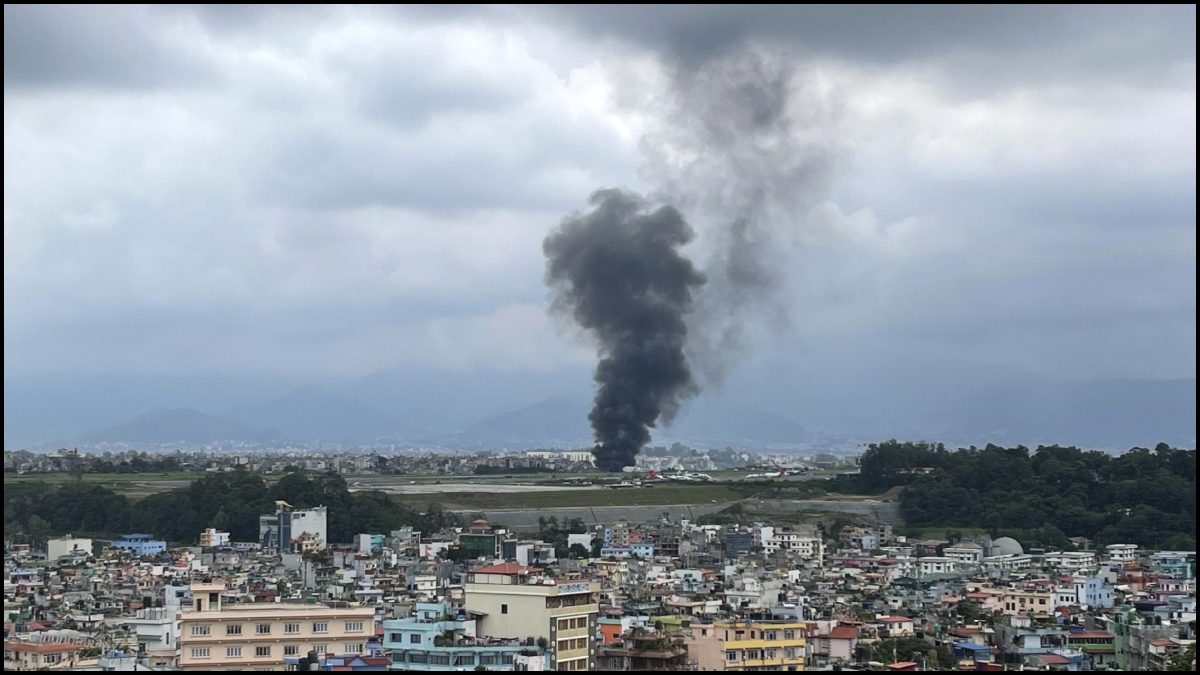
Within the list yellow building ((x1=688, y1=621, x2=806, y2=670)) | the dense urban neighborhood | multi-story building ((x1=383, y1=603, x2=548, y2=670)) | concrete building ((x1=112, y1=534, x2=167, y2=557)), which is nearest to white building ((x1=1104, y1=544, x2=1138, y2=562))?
the dense urban neighborhood

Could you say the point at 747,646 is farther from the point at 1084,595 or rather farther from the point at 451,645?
the point at 1084,595

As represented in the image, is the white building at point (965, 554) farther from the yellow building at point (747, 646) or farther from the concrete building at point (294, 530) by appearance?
the yellow building at point (747, 646)

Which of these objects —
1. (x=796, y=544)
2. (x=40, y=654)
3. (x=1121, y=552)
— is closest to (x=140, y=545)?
(x=796, y=544)

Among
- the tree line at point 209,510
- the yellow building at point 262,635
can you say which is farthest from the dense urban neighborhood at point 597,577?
the tree line at point 209,510

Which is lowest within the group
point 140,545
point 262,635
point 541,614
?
point 262,635

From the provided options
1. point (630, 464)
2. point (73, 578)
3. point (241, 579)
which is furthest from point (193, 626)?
point (630, 464)

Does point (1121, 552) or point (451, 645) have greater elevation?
point (1121, 552)

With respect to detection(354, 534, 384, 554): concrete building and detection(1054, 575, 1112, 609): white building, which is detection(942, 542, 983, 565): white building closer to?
detection(1054, 575, 1112, 609): white building
